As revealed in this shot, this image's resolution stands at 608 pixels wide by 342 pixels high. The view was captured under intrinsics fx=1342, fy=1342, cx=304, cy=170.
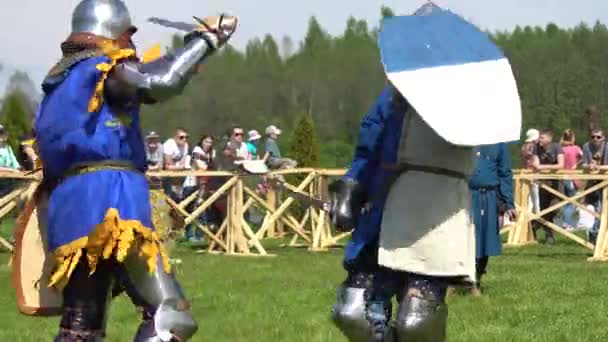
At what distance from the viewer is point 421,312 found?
5441 mm

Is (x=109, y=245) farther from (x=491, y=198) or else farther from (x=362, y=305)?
(x=491, y=198)

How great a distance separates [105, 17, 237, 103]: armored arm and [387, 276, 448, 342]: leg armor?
1.30 meters

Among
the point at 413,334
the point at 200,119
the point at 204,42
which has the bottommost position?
the point at 200,119

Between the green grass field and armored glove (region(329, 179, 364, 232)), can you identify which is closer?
armored glove (region(329, 179, 364, 232))

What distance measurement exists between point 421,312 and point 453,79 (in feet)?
3.12

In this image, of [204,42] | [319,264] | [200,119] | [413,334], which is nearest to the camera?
[204,42]

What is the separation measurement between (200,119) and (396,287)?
41604mm

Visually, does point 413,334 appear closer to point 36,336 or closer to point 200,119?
point 36,336

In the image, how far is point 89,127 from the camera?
5.13 m

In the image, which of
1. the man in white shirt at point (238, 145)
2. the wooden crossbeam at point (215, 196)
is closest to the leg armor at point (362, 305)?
the wooden crossbeam at point (215, 196)

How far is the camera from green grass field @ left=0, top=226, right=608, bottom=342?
7715 millimetres

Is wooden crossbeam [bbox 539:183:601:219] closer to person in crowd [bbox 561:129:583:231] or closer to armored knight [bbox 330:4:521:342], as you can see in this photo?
person in crowd [bbox 561:129:583:231]

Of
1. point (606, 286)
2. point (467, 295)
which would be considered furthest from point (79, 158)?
point (606, 286)

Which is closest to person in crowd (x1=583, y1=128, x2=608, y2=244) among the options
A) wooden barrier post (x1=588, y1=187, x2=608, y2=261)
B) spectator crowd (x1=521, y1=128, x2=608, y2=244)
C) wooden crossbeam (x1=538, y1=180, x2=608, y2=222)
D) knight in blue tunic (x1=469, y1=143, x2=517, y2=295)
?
spectator crowd (x1=521, y1=128, x2=608, y2=244)
